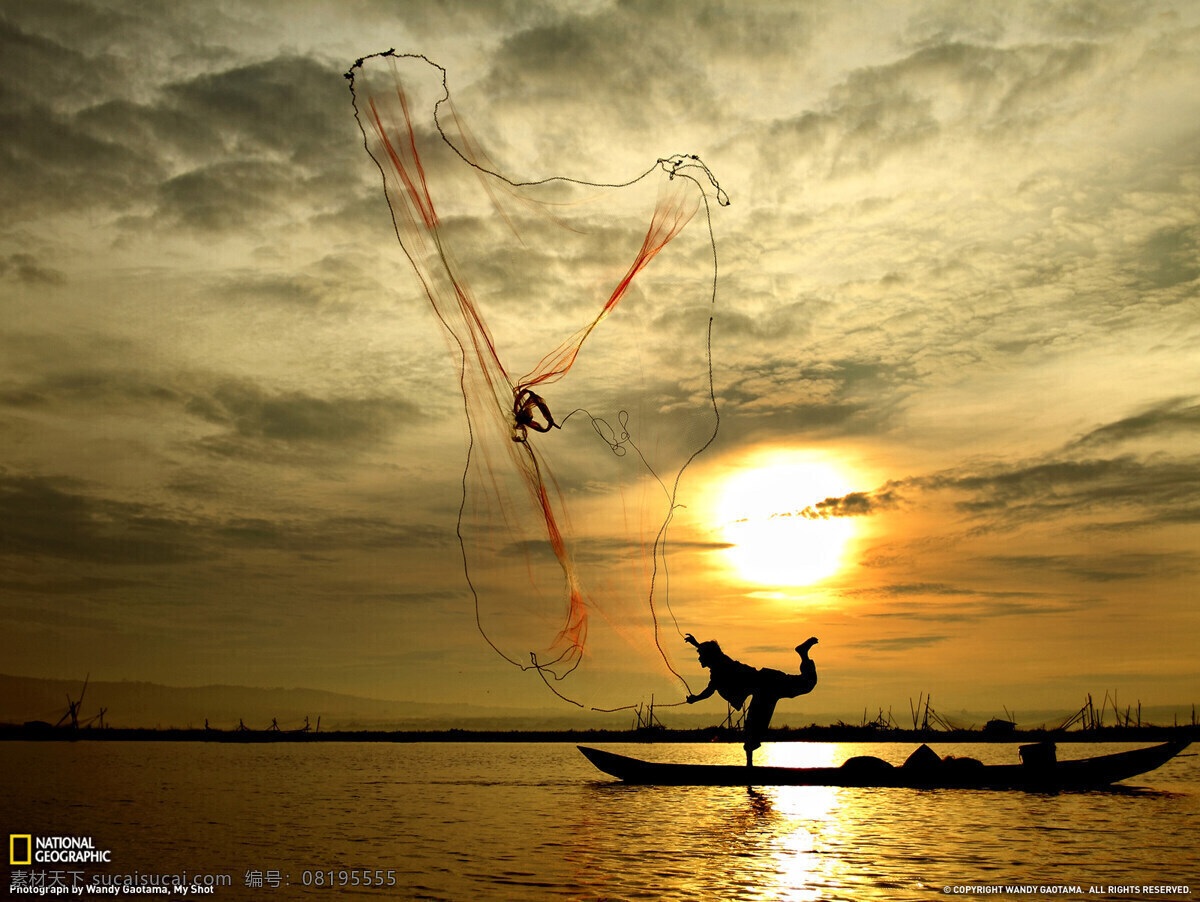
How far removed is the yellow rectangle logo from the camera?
1000 inches

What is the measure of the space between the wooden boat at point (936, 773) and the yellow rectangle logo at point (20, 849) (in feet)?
58.3

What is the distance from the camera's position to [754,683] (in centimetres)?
3347

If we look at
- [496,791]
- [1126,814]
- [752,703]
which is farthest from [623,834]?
[496,791]

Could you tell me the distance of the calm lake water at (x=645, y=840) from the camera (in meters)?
20.8

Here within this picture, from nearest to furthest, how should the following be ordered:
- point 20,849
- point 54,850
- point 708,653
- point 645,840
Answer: point 645,840
point 54,850
point 20,849
point 708,653

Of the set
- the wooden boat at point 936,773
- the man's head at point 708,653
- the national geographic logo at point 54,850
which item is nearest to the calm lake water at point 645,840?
the national geographic logo at point 54,850

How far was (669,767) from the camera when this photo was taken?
36094 mm

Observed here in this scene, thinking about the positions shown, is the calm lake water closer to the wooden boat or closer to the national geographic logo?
the national geographic logo

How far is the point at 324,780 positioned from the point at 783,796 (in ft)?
114

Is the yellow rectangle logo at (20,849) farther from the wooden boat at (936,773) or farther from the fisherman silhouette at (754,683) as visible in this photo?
the fisherman silhouette at (754,683)

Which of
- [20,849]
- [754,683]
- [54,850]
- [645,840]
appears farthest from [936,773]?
[20,849]

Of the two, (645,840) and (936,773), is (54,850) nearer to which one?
(645,840)

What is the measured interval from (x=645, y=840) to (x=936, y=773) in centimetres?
1309

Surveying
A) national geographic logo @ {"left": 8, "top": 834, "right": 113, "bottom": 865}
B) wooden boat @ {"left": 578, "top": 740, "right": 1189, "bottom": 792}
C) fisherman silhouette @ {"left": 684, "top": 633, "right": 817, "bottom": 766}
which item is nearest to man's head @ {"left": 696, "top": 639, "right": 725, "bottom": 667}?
fisherman silhouette @ {"left": 684, "top": 633, "right": 817, "bottom": 766}
